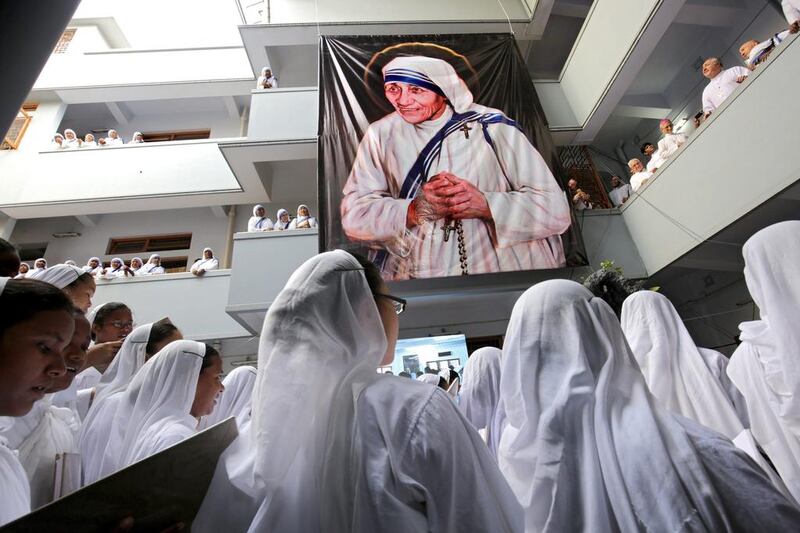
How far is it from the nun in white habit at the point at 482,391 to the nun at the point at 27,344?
208cm

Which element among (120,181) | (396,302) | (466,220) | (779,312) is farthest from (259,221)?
(779,312)

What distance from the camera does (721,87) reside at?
13.4ft

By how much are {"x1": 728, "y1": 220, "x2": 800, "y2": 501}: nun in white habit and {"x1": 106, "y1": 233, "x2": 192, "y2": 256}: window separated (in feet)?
28.3

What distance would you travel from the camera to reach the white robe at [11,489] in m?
0.95

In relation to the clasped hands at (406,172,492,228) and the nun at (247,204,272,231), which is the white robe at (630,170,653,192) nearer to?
the clasped hands at (406,172,492,228)

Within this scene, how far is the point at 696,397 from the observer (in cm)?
199

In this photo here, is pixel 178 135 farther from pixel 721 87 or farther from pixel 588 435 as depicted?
pixel 588 435

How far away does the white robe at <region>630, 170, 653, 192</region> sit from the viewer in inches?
192

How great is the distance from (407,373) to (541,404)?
15.0 feet

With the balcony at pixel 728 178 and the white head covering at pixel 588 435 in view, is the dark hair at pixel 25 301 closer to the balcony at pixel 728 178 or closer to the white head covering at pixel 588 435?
the white head covering at pixel 588 435

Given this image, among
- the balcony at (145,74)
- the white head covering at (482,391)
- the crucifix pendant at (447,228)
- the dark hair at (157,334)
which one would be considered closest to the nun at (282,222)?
the crucifix pendant at (447,228)

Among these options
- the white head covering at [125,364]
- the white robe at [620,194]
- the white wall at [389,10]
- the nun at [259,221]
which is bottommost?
the white head covering at [125,364]

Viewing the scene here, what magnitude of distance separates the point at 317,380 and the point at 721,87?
491 cm

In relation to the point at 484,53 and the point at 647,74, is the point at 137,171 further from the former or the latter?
the point at 647,74
